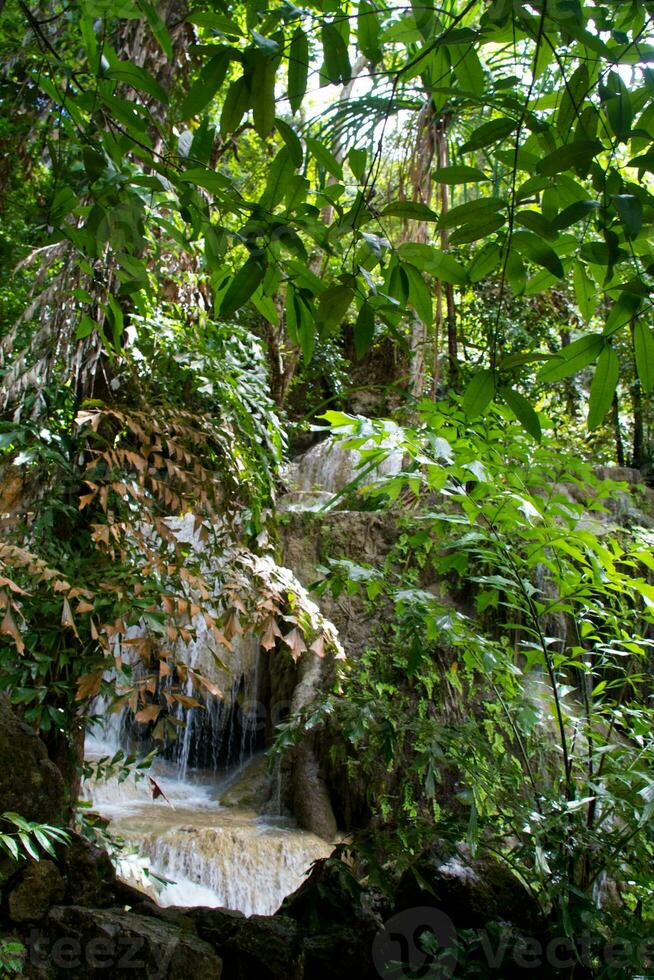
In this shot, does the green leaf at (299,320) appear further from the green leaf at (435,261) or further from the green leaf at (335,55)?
the green leaf at (335,55)

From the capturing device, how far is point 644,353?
1.00 metres

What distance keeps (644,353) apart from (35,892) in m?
2.59

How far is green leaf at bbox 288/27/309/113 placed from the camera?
3.23ft

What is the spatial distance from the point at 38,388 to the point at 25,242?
4.26 meters

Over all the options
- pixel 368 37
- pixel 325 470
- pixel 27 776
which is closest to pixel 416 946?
pixel 27 776

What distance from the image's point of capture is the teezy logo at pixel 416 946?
1.97 metres

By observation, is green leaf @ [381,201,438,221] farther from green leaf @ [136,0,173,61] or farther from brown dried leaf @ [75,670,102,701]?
brown dried leaf @ [75,670,102,701]

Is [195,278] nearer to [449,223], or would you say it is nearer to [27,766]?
[27,766]

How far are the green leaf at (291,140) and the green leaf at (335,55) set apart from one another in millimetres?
99

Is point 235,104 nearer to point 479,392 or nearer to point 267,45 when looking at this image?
point 267,45

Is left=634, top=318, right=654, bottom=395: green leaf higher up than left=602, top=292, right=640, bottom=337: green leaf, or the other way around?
left=602, top=292, right=640, bottom=337: green leaf

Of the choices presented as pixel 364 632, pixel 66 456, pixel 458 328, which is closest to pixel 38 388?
pixel 66 456

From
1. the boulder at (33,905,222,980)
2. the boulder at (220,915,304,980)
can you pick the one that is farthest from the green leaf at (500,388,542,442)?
the boulder at (33,905,222,980)

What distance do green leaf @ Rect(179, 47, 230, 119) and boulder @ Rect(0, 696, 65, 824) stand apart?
248 cm
